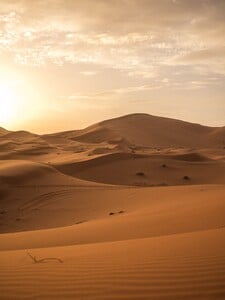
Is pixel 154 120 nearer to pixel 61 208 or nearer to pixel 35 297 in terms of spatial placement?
pixel 61 208

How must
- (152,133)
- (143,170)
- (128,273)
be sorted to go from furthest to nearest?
1. (152,133)
2. (143,170)
3. (128,273)

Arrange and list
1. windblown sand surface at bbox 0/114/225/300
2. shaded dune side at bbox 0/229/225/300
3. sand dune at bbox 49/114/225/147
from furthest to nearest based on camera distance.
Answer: sand dune at bbox 49/114/225/147, windblown sand surface at bbox 0/114/225/300, shaded dune side at bbox 0/229/225/300

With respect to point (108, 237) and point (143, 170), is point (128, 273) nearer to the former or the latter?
point (108, 237)

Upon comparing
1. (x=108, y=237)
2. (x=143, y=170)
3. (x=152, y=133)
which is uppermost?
(x=152, y=133)

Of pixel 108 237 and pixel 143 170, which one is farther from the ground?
pixel 143 170

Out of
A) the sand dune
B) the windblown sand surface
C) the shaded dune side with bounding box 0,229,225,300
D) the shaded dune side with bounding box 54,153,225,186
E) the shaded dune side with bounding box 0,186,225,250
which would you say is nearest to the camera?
the shaded dune side with bounding box 0,229,225,300

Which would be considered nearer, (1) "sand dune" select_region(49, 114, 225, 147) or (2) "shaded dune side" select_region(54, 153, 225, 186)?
(2) "shaded dune side" select_region(54, 153, 225, 186)

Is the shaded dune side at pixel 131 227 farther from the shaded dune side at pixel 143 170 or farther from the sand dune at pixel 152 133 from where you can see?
the sand dune at pixel 152 133

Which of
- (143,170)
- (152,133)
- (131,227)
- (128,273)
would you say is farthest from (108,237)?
(152,133)

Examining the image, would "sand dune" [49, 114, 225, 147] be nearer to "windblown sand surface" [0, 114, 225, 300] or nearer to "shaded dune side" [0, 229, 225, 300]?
"windblown sand surface" [0, 114, 225, 300]

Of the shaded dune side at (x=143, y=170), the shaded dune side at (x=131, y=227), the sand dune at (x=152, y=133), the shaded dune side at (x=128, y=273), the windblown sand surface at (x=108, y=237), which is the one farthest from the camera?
the sand dune at (x=152, y=133)

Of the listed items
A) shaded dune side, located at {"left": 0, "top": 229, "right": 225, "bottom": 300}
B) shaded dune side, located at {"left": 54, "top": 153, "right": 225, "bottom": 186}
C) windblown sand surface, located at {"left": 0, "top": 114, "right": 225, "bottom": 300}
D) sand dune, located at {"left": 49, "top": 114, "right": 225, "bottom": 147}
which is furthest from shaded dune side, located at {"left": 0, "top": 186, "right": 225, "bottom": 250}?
sand dune, located at {"left": 49, "top": 114, "right": 225, "bottom": 147}

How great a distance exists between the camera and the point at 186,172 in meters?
24.4

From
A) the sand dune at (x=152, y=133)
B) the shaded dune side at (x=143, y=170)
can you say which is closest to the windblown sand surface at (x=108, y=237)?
the shaded dune side at (x=143, y=170)
